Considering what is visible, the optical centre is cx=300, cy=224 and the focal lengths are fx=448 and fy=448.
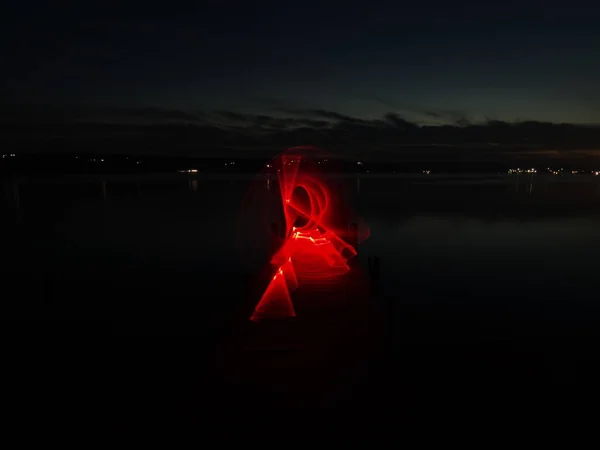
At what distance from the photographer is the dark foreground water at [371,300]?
755 cm

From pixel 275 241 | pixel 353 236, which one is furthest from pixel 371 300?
pixel 275 241

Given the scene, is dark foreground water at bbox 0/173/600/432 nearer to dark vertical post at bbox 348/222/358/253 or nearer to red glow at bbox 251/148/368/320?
red glow at bbox 251/148/368/320

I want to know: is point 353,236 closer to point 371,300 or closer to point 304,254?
point 304,254

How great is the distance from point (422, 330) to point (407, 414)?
672cm

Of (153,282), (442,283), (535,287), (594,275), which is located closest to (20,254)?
(153,282)

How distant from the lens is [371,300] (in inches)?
460

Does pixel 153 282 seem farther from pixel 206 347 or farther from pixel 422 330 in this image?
pixel 422 330

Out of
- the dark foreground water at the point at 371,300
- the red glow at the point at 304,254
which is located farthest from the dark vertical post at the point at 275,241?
the dark foreground water at the point at 371,300

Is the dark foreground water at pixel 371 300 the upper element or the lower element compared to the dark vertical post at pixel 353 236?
lower

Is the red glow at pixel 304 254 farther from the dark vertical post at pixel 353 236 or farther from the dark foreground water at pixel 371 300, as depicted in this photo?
the dark foreground water at pixel 371 300

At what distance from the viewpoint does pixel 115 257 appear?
24.5m

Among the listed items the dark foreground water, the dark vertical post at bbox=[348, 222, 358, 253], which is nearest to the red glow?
the dark vertical post at bbox=[348, 222, 358, 253]

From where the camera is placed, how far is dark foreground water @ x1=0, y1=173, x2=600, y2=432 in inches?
297

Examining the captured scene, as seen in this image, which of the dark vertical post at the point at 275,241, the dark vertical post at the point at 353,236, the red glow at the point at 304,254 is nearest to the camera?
the red glow at the point at 304,254
